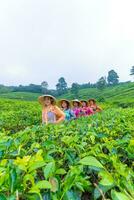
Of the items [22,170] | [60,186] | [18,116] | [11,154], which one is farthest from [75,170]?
[18,116]

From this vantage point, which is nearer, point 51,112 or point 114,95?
point 51,112

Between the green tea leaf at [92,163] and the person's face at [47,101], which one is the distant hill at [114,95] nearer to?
the person's face at [47,101]

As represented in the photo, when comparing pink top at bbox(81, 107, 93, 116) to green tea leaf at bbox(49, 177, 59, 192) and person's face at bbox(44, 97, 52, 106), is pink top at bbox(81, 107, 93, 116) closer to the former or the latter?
person's face at bbox(44, 97, 52, 106)

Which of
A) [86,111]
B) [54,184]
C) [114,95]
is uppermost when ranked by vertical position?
[54,184]

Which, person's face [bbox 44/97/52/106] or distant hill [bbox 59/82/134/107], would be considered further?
distant hill [bbox 59/82/134/107]

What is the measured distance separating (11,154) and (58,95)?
298 ft

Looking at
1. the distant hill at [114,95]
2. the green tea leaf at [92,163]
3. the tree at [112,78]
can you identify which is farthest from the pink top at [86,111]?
the tree at [112,78]

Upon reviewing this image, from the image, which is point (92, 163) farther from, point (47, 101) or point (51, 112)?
point (47, 101)

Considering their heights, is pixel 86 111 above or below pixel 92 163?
below

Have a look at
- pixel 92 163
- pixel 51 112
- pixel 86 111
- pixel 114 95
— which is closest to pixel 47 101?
pixel 51 112

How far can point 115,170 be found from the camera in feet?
5.41

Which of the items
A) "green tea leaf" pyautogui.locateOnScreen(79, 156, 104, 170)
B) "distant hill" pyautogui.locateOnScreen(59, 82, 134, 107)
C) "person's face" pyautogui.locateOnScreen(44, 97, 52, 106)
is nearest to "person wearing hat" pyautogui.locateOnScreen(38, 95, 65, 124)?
"person's face" pyautogui.locateOnScreen(44, 97, 52, 106)

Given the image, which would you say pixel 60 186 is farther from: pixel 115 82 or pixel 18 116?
pixel 115 82

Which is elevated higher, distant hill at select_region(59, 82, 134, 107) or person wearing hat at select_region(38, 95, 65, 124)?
person wearing hat at select_region(38, 95, 65, 124)
